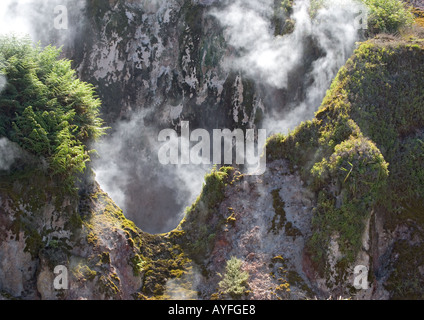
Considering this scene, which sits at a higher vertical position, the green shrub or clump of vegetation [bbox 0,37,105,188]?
the green shrub

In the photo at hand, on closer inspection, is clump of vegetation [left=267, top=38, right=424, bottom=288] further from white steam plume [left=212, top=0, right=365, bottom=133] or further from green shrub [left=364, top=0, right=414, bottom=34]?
white steam plume [left=212, top=0, right=365, bottom=133]

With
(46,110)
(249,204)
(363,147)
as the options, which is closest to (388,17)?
(363,147)

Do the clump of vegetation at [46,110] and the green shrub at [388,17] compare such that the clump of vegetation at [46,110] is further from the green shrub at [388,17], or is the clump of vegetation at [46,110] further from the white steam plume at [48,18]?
the white steam plume at [48,18]

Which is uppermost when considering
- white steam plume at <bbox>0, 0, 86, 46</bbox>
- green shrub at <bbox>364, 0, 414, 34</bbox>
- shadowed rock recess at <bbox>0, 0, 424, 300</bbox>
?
white steam plume at <bbox>0, 0, 86, 46</bbox>

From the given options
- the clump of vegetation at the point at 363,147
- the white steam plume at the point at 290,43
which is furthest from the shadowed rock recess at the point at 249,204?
the white steam plume at the point at 290,43

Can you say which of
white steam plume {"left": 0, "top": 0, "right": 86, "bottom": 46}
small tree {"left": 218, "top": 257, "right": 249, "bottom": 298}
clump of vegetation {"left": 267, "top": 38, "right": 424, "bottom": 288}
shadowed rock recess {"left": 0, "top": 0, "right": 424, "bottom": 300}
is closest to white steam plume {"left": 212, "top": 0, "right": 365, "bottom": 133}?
shadowed rock recess {"left": 0, "top": 0, "right": 424, "bottom": 300}

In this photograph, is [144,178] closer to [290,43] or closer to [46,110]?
[290,43]

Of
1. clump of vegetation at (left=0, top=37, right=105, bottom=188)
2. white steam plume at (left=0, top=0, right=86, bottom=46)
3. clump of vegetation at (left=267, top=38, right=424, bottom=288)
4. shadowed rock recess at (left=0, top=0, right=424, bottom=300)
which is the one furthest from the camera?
white steam plume at (left=0, top=0, right=86, bottom=46)

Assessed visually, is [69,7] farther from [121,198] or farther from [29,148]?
[29,148]
